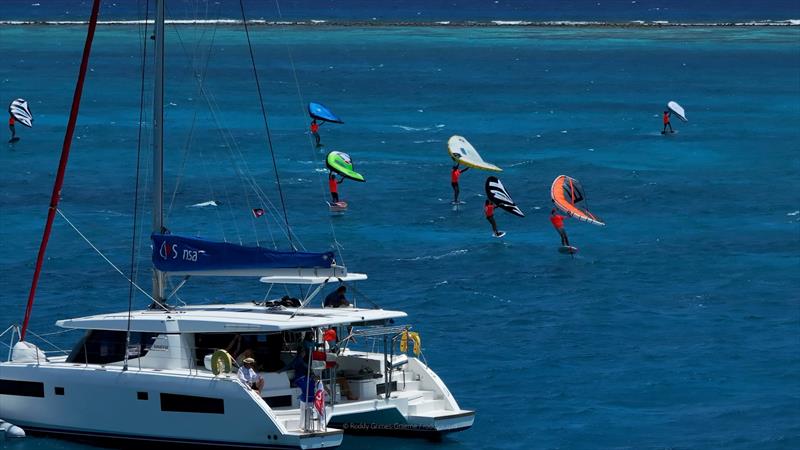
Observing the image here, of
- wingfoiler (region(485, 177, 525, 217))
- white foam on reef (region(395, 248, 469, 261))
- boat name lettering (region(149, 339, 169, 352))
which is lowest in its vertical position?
white foam on reef (region(395, 248, 469, 261))

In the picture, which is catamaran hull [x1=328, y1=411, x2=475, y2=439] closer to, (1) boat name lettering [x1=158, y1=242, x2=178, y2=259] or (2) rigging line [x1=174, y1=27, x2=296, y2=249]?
(1) boat name lettering [x1=158, y1=242, x2=178, y2=259]

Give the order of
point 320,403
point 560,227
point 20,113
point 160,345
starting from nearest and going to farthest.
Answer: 1. point 320,403
2. point 160,345
3. point 560,227
4. point 20,113

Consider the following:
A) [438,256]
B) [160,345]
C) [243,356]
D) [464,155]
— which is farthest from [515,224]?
[160,345]

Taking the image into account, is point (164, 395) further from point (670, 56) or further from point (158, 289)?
point (670, 56)

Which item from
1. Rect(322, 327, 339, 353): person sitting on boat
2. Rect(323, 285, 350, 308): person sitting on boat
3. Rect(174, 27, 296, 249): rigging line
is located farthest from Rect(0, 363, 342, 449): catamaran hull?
Rect(174, 27, 296, 249): rigging line

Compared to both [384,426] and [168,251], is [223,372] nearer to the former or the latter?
[384,426]

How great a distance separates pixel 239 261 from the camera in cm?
3325

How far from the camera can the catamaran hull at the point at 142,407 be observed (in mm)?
30031

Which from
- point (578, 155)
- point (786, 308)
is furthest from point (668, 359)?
point (578, 155)

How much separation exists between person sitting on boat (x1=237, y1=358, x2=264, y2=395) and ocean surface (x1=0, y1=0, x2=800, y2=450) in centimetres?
269

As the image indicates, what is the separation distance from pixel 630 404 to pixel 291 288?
1417 centimetres

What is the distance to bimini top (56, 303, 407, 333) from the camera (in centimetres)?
3116

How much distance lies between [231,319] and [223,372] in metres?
1.40

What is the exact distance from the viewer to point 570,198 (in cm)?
5916
